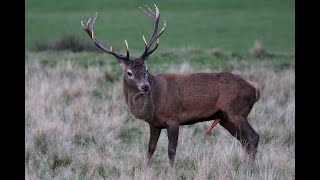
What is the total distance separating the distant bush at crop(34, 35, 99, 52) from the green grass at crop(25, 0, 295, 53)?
15.6 inches

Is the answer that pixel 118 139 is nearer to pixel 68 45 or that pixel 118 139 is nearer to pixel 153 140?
pixel 153 140

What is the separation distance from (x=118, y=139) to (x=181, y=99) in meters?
1.61

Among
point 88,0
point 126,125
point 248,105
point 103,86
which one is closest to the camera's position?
point 248,105

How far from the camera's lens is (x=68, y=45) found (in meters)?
21.4

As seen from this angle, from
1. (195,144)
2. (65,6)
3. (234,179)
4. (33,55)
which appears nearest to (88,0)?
(65,6)

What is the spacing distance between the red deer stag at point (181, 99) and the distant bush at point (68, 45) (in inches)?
447

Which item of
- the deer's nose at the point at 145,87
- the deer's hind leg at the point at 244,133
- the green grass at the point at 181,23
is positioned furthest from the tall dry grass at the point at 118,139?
the green grass at the point at 181,23

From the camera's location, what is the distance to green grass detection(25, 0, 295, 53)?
78.7 feet

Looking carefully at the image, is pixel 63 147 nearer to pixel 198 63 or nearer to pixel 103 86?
pixel 103 86

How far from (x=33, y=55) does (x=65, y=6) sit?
13086mm

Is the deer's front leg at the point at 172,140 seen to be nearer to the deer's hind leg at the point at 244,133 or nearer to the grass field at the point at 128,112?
the grass field at the point at 128,112

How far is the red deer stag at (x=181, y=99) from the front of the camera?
31.0 ft

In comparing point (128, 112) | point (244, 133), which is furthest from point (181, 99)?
point (128, 112)
